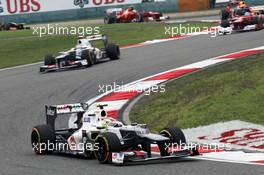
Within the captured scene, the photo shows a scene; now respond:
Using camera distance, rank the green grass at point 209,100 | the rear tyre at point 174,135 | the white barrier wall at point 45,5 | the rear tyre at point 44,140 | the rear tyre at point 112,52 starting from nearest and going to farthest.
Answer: the rear tyre at point 174,135 < the rear tyre at point 44,140 < the green grass at point 209,100 < the rear tyre at point 112,52 < the white barrier wall at point 45,5

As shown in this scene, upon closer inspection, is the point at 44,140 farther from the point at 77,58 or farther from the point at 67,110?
the point at 77,58

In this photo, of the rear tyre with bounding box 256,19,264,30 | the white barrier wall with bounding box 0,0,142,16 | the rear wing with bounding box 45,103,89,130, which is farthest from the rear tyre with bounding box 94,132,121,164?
the white barrier wall with bounding box 0,0,142,16

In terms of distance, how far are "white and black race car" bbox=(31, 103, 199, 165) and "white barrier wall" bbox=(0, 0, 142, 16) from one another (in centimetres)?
4210

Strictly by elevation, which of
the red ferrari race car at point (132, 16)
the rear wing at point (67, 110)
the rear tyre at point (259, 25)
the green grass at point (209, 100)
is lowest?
the red ferrari race car at point (132, 16)

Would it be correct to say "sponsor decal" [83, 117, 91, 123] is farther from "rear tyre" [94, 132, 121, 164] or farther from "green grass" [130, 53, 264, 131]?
"green grass" [130, 53, 264, 131]

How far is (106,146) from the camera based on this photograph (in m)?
10.9

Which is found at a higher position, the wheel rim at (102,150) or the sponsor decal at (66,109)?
the sponsor decal at (66,109)

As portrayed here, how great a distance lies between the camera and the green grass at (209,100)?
13.5m

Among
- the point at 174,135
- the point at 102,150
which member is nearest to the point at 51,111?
the point at 102,150

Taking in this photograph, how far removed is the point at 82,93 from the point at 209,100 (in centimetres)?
523

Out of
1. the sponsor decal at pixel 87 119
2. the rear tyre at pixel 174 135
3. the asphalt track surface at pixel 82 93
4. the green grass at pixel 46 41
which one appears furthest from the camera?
the green grass at pixel 46 41

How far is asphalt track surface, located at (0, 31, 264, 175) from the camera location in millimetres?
10500

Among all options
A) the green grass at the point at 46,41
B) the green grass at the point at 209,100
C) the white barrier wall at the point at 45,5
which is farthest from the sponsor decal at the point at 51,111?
the white barrier wall at the point at 45,5

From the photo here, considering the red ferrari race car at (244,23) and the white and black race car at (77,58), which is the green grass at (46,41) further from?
the white and black race car at (77,58)
